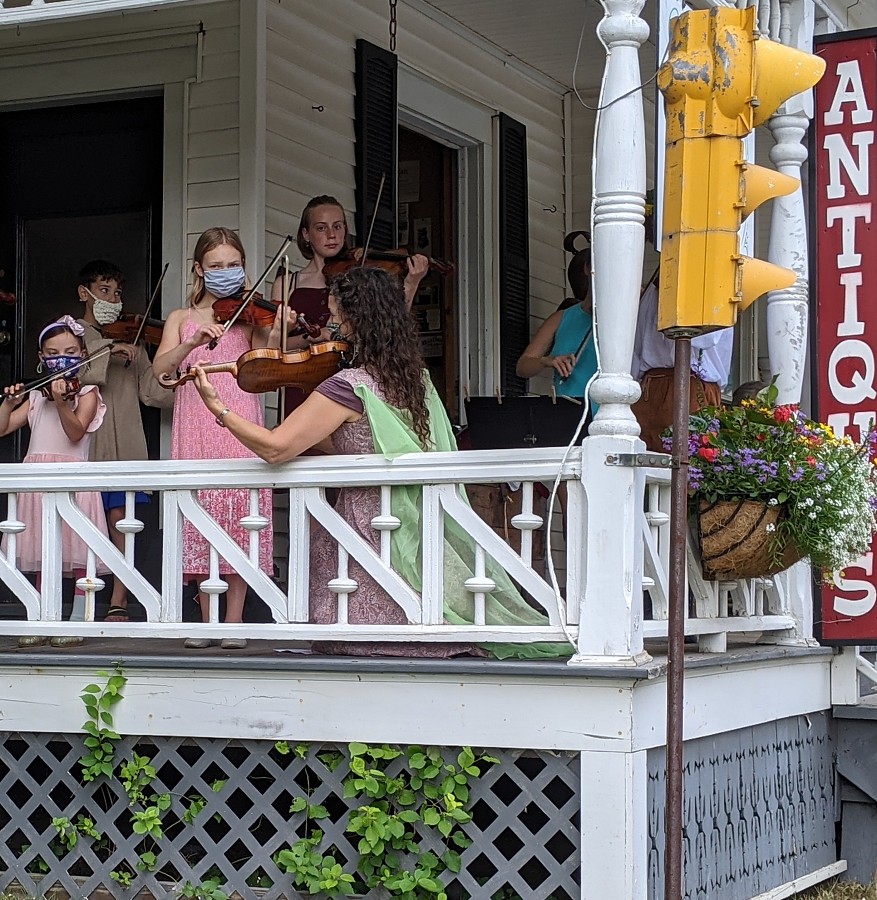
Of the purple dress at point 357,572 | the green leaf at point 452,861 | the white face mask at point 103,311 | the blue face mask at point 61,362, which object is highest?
the white face mask at point 103,311

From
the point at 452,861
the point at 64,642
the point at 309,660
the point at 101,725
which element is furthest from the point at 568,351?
the point at 452,861

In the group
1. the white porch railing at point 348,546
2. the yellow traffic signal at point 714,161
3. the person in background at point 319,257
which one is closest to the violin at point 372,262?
the person in background at point 319,257

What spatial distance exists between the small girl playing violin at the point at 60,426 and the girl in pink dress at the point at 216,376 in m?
0.45

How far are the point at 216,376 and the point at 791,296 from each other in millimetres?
2292

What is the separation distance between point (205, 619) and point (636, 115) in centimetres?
239

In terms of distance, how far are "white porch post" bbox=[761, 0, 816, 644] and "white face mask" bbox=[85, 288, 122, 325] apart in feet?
8.88

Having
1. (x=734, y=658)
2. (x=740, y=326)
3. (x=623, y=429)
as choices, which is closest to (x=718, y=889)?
(x=734, y=658)

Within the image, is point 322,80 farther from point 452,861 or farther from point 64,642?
point 452,861

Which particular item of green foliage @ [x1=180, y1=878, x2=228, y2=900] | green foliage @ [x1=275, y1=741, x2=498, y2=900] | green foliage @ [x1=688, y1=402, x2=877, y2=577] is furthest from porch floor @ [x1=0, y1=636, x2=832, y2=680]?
green foliage @ [x1=180, y1=878, x2=228, y2=900]

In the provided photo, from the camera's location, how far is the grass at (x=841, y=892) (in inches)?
235

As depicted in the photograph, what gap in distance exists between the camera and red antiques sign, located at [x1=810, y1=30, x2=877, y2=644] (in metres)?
6.06

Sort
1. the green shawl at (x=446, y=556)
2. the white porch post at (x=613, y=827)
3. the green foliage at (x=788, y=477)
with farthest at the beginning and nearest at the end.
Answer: the green foliage at (x=788, y=477) < the green shawl at (x=446, y=556) < the white porch post at (x=613, y=827)

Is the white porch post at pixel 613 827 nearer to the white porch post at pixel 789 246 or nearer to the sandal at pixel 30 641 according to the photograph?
the white porch post at pixel 789 246

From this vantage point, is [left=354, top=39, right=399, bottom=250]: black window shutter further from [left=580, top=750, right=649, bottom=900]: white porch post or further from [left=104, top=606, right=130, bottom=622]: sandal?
[left=580, top=750, right=649, bottom=900]: white porch post
